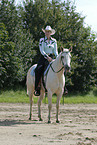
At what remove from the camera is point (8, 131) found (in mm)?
8242

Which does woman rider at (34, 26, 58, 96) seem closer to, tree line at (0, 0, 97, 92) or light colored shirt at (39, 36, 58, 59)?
light colored shirt at (39, 36, 58, 59)

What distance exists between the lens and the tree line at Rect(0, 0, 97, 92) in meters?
28.7

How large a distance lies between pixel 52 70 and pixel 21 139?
4.14 metres

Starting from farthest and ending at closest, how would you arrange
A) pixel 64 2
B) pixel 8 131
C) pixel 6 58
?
pixel 64 2 < pixel 6 58 < pixel 8 131

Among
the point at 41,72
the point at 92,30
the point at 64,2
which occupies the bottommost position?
the point at 41,72

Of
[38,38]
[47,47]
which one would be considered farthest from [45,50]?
[38,38]

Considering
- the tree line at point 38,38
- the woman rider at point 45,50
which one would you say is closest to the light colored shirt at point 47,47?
the woman rider at point 45,50

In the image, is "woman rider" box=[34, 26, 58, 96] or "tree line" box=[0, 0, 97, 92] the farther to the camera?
"tree line" box=[0, 0, 97, 92]

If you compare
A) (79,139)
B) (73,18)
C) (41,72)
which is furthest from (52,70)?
(73,18)

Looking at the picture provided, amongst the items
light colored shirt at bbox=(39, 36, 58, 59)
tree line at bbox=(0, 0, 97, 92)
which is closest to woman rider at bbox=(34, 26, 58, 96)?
light colored shirt at bbox=(39, 36, 58, 59)

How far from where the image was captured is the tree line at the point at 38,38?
28.7 m

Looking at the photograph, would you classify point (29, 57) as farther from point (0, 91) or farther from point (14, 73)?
point (0, 91)

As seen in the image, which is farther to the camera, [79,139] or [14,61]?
[14,61]

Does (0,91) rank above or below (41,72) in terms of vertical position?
below
